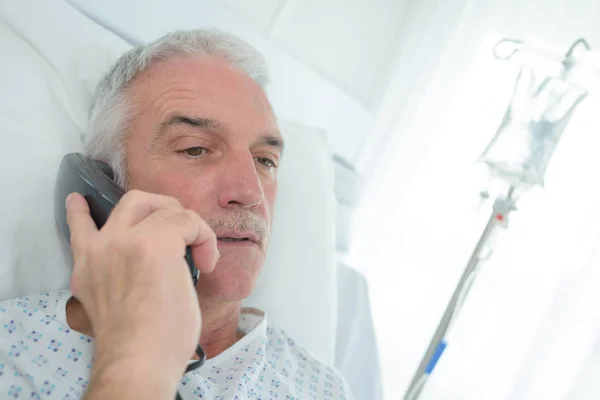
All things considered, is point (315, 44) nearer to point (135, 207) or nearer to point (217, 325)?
point (217, 325)

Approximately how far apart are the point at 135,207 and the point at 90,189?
214mm

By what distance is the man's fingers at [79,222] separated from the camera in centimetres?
59

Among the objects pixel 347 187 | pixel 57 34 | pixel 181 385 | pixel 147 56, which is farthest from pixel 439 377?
pixel 57 34

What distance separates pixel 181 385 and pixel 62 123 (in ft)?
1.81

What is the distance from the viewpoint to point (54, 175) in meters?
0.95

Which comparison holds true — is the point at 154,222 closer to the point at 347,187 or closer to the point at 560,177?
the point at 347,187

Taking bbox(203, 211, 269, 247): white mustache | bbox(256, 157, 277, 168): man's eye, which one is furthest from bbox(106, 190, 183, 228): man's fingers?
bbox(256, 157, 277, 168): man's eye

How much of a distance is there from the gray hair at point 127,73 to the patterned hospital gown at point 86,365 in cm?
26

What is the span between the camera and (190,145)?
0.91 meters

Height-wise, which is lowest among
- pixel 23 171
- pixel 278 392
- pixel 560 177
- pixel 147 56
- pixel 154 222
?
pixel 278 392

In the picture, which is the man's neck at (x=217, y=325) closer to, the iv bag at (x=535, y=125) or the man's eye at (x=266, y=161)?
the man's eye at (x=266, y=161)

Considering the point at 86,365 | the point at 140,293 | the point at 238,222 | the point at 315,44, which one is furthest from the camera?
the point at 315,44

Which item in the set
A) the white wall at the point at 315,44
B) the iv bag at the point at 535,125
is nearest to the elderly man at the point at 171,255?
the white wall at the point at 315,44

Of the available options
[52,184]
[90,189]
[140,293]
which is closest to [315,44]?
[52,184]
